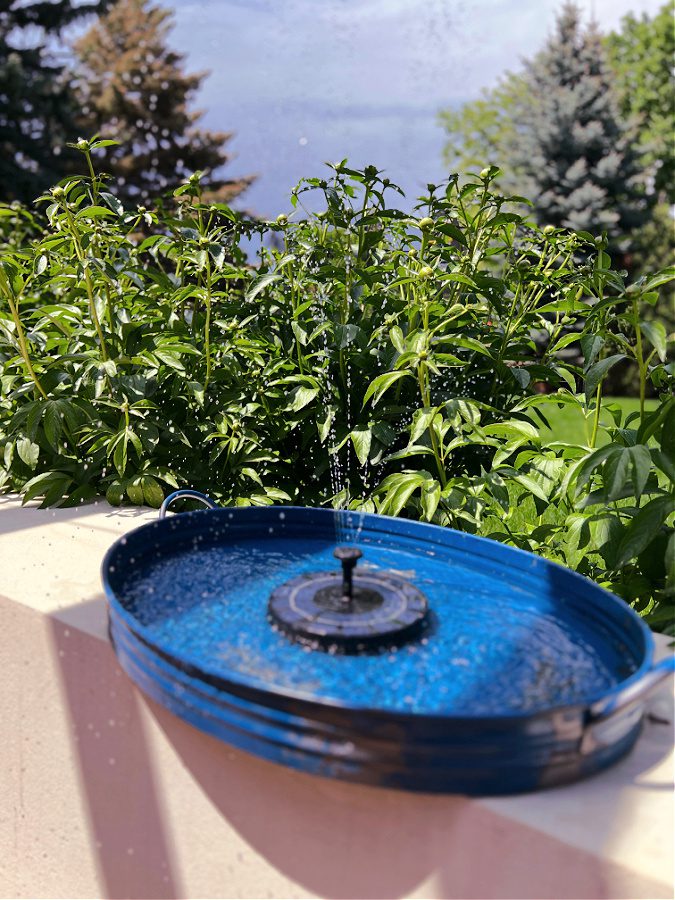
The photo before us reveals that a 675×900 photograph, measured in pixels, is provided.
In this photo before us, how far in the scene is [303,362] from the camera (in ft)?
7.08

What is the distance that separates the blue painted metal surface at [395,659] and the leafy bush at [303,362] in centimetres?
31

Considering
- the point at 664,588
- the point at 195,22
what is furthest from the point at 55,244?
the point at 195,22

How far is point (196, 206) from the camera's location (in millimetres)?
2076

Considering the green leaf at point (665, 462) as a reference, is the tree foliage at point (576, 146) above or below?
above

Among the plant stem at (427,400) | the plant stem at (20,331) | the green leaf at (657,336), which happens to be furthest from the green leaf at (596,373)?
the plant stem at (20,331)

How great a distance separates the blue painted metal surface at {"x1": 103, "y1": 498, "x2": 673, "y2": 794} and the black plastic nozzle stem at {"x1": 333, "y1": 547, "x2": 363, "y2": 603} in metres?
0.13

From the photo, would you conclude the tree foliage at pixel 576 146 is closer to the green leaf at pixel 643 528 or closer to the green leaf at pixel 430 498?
the green leaf at pixel 430 498

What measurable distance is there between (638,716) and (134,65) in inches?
823

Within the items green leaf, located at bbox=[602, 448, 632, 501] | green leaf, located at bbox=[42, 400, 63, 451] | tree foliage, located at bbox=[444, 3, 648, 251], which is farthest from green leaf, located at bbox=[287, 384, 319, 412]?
tree foliage, located at bbox=[444, 3, 648, 251]

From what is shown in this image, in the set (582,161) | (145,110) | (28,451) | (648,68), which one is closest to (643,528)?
(28,451)

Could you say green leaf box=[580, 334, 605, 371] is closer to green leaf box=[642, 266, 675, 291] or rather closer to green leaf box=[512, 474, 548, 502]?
green leaf box=[642, 266, 675, 291]

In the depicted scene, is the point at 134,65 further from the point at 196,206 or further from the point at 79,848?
the point at 79,848

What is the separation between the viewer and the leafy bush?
6.51ft

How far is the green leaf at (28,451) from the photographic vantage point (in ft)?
7.25
